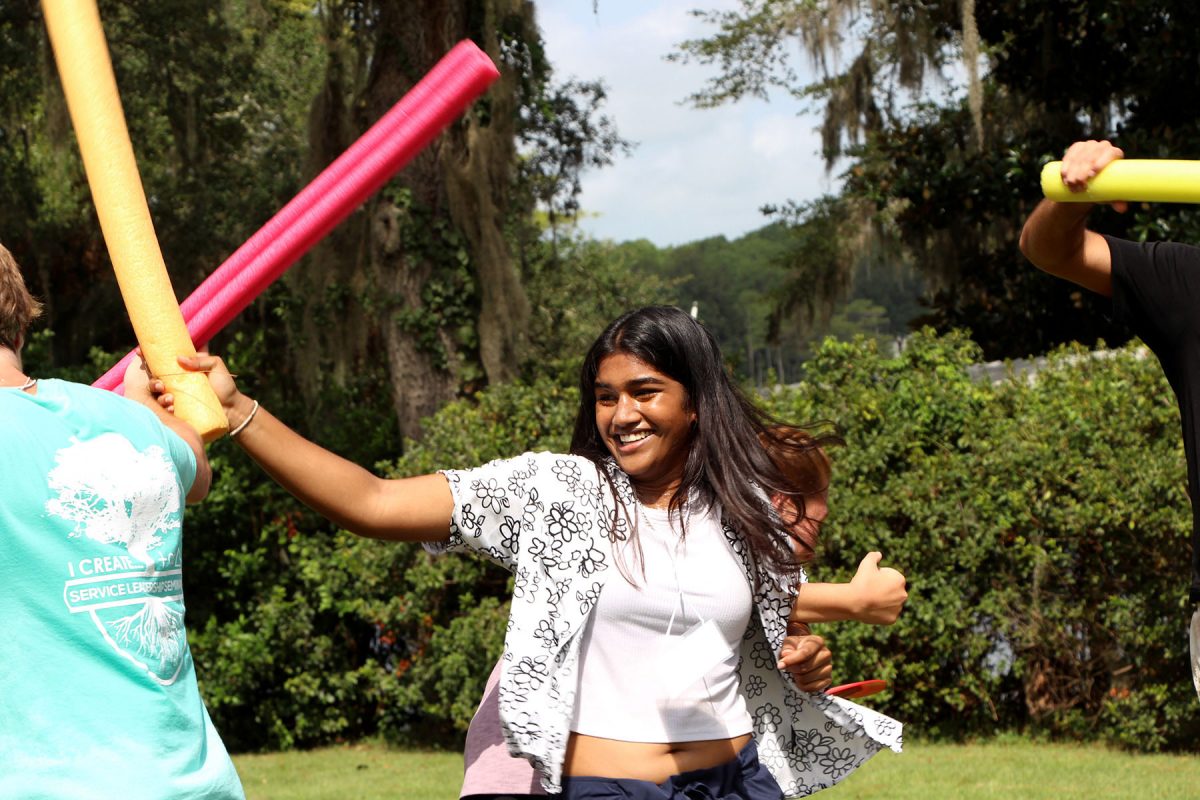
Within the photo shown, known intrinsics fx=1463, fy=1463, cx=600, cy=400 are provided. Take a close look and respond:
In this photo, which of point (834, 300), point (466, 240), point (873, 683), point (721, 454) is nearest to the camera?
point (721, 454)

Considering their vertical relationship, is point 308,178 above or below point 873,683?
above

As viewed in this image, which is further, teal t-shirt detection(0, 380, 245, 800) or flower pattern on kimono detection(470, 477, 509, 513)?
flower pattern on kimono detection(470, 477, 509, 513)

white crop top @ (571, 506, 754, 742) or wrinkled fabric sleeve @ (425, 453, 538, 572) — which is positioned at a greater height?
wrinkled fabric sleeve @ (425, 453, 538, 572)

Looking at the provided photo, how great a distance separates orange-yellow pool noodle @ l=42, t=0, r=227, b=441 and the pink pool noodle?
159mm

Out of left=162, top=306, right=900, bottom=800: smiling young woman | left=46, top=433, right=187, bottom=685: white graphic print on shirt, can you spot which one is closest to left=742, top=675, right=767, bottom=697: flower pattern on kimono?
left=162, top=306, right=900, bottom=800: smiling young woman

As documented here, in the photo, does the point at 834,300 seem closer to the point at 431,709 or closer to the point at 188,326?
the point at 431,709

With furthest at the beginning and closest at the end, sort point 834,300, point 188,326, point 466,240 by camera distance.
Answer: point 834,300, point 466,240, point 188,326

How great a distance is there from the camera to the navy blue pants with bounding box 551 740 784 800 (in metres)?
2.75

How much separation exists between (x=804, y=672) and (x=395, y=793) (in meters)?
5.03

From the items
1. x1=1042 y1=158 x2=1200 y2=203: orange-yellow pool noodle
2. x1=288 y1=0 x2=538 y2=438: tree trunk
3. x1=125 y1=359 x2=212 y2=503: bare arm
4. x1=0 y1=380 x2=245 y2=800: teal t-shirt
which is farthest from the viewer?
x1=288 y1=0 x2=538 y2=438: tree trunk

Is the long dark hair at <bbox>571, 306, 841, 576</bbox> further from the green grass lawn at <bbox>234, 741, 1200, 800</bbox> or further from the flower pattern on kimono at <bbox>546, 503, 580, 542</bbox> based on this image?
the green grass lawn at <bbox>234, 741, 1200, 800</bbox>

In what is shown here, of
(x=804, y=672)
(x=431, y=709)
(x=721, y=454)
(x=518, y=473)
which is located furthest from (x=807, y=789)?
(x=431, y=709)

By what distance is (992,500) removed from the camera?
804 cm

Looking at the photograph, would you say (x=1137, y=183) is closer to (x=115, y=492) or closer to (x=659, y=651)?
(x=659, y=651)
